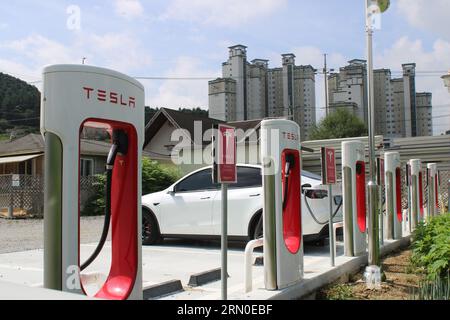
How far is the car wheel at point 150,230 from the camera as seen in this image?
29.7ft

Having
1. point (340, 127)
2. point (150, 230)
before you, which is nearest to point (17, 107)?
point (340, 127)

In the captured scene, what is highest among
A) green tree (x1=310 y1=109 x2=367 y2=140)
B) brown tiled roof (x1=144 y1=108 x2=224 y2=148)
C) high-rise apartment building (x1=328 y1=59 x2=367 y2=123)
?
high-rise apartment building (x1=328 y1=59 x2=367 y2=123)

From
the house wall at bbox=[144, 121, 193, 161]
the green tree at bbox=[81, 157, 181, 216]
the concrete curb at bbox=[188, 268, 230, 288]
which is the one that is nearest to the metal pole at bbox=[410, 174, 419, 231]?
the concrete curb at bbox=[188, 268, 230, 288]

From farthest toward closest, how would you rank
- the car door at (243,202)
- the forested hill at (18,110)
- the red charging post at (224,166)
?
1. the forested hill at (18,110)
2. the car door at (243,202)
3. the red charging post at (224,166)

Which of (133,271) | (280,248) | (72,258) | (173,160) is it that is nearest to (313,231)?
(280,248)

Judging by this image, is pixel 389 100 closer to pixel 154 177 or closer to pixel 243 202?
pixel 154 177

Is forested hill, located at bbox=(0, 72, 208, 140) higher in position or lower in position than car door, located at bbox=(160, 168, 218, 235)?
higher

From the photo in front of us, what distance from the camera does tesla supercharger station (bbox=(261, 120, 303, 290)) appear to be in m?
4.90

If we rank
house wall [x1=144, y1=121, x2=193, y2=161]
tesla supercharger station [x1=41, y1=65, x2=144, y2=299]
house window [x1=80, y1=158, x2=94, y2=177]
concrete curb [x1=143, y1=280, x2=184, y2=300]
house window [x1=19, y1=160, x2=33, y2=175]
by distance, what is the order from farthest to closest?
house wall [x1=144, y1=121, x2=193, y2=161], house window [x1=19, y1=160, x2=33, y2=175], house window [x1=80, y1=158, x2=94, y2=177], concrete curb [x1=143, y1=280, x2=184, y2=300], tesla supercharger station [x1=41, y1=65, x2=144, y2=299]

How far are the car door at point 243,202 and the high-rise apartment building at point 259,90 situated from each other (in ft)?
102

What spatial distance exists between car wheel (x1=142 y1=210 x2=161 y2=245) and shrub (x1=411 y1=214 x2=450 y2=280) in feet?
14.9

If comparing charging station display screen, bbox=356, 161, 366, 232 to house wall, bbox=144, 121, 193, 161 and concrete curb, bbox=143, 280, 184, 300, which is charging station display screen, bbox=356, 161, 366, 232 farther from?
house wall, bbox=144, 121, 193, 161

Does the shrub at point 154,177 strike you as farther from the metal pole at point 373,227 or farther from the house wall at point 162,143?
the metal pole at point 373,227

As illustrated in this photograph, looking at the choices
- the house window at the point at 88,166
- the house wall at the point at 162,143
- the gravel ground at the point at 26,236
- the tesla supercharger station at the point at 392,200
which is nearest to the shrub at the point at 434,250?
the tesla supercharger station at the point at 392,200
